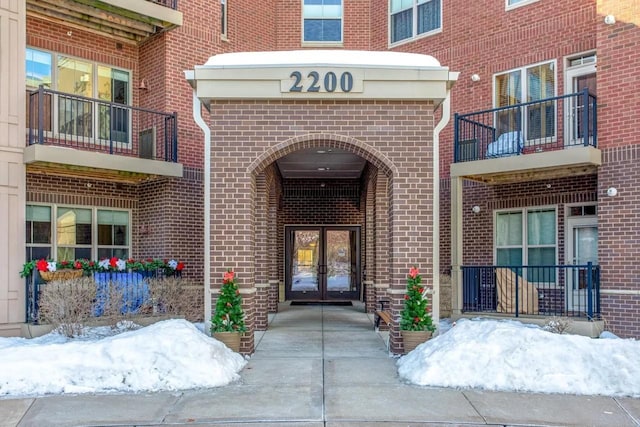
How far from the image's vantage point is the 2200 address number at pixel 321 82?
9.76 metres

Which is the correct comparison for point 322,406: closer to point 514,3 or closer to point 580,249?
point 580,249

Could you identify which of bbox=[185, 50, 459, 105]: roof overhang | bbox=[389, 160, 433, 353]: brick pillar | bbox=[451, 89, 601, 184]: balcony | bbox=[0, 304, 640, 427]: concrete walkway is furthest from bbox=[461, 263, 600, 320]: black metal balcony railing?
bbox=[0, 304, 640, 427]: concrete walkway

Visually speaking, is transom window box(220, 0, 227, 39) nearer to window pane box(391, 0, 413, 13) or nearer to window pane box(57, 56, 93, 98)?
window pane box(57, 56, 93, 98)

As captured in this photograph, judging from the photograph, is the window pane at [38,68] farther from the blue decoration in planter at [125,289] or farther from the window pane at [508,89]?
the window pane at [508,89]

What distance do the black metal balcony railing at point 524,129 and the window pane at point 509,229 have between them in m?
1.60

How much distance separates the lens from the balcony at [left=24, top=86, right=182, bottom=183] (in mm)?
11938

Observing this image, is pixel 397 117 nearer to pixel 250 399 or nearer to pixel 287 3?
pixel 250 399

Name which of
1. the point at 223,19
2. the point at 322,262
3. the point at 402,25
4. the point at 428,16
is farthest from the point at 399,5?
the point at 322,262

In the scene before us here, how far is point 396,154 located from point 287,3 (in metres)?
11.1

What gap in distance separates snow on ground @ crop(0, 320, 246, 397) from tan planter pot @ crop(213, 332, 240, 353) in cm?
36

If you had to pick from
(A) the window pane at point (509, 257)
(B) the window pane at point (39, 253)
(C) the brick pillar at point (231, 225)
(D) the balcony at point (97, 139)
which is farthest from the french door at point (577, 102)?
(B) the window pane at point (39, 253)

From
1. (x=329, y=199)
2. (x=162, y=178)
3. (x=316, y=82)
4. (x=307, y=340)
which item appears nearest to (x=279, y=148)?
(x=316, y=82)

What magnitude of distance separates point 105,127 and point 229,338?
7.21 meters

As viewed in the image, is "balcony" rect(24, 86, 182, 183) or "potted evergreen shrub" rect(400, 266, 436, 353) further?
"balcony" rect(24, 86, 182, 183)
